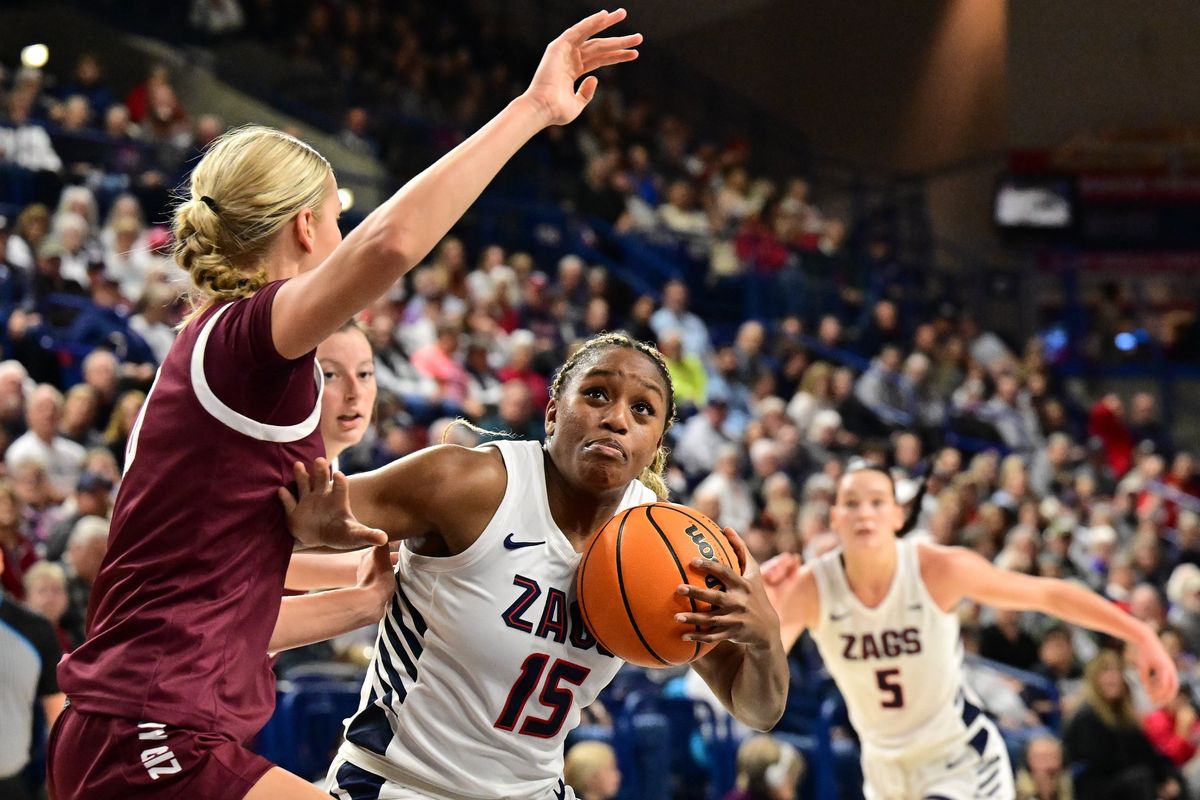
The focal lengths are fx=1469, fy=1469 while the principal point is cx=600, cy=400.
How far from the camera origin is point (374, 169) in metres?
14.6

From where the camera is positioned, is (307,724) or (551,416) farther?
(307,724)

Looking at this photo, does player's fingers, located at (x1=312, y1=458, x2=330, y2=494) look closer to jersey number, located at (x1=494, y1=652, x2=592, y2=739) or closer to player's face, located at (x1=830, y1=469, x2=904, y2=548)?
jersey number, located at (x1=494, y1=652, x2=592, y2=739)

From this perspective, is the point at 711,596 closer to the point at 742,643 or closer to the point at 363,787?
the point at 742,643

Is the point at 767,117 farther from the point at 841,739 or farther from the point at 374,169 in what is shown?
the point at 841,739

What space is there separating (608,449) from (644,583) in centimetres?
32

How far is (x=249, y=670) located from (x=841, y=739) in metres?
5.67

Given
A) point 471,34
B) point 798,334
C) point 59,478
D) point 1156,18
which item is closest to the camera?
point 59,478

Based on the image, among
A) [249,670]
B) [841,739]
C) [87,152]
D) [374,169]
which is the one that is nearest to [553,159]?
[374,169]

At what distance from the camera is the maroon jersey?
97.0 inches

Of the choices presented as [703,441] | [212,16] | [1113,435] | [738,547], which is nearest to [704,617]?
[738,547]

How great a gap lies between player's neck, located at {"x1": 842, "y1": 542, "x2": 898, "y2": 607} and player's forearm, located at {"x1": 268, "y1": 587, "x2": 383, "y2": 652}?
2.79m

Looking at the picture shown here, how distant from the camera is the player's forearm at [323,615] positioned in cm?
327

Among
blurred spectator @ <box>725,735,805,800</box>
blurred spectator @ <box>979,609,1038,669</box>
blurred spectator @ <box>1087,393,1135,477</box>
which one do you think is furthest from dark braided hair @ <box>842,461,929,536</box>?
blurred spectator @ <box>1087,393,1135,477</box>

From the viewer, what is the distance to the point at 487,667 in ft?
10.3
